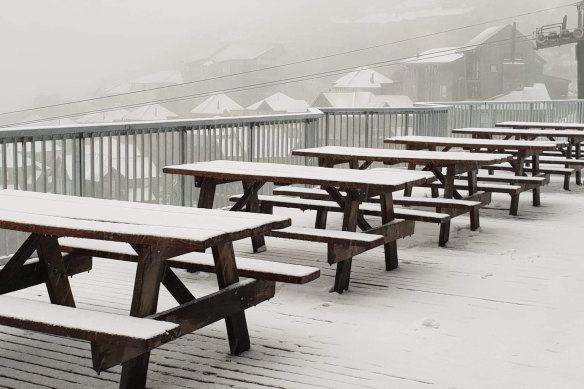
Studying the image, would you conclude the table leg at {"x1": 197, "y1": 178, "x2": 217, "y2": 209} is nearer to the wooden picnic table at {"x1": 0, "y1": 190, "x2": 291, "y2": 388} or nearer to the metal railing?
the metal railing

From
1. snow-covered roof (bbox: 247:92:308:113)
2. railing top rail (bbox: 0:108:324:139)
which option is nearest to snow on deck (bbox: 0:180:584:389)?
railing top rail (bbox: 0:108:324:139)

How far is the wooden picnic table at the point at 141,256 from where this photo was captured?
3830mm

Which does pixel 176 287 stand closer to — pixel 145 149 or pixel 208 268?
pixel 208 268

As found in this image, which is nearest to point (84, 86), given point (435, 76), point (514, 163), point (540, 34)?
point (435, 76)

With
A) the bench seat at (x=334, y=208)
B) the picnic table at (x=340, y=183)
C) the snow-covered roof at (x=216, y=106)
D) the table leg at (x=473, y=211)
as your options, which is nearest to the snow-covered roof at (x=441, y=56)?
the snow-covered roof at (x=216, y=106)

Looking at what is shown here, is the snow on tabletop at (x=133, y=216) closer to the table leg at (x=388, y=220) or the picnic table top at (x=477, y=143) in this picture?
the table leg at (x=388, y=220)

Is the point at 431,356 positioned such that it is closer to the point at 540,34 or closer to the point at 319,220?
the point at 319,220

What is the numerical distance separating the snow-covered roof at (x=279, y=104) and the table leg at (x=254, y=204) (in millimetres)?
110346

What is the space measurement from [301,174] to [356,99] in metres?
108

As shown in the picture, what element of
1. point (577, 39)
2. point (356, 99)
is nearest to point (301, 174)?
point (577, 39)

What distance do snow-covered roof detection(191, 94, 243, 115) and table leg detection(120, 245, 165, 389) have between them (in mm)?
114469

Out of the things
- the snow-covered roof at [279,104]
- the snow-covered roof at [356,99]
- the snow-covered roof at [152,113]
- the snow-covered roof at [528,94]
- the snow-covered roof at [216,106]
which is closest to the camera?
the snow-covered roof at [528,94]

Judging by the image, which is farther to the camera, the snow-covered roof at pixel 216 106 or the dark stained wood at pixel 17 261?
the snow-covered roof at pixel 216 106

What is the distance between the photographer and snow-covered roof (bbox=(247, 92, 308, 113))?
119 m
